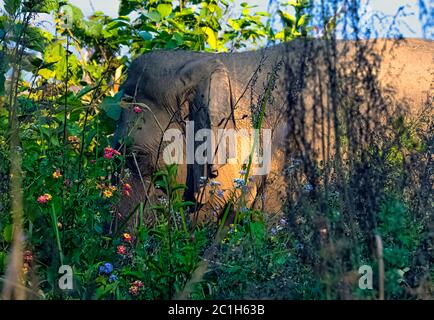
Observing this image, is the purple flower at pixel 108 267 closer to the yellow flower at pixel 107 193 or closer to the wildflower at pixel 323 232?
the yellow flower at pixel 107 193

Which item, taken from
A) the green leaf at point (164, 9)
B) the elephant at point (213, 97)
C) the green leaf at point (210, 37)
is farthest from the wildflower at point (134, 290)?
the green leaf at point (210, 37)

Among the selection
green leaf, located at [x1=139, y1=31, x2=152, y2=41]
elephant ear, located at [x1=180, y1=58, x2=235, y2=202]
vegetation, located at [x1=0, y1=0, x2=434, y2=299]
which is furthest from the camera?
green leaf, located at [x1=139, y1=31, x2=152, y2=41]

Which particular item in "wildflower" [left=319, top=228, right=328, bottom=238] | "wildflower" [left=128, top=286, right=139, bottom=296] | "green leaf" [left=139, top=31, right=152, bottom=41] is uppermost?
"green leaf" [left=139, top=31, right=152, bottom=41]

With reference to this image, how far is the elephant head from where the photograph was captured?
28.0 ft

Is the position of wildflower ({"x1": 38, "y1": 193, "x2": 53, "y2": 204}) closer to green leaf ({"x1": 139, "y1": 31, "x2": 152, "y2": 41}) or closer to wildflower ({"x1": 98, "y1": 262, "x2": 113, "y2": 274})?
wildflower ({"x1": 98, "y1": 262, "x2": 113, "y2": 274})

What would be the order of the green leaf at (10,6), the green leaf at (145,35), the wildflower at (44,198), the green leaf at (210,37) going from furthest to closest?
the green leaf at (210,37)
the green leaf at (145,35)
the green leaf at (10,6)
the wildflower at (44,198)

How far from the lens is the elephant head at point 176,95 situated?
854cm

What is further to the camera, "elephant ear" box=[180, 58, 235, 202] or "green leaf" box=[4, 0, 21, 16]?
"elephant ear" box=[180, 58, 235, 202]

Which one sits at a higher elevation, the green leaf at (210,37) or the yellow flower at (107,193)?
the green leaf at (210,37)

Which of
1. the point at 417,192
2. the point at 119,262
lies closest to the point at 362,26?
the point at 417,192

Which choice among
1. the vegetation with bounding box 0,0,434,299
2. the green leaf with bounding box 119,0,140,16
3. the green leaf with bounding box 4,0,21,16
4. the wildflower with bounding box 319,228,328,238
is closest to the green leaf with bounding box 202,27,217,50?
the green leaf with bounding box 119,0,140,16

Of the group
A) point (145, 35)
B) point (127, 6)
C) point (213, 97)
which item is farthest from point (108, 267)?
point (127, 6)

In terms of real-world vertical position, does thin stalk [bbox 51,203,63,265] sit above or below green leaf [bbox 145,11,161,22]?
below
